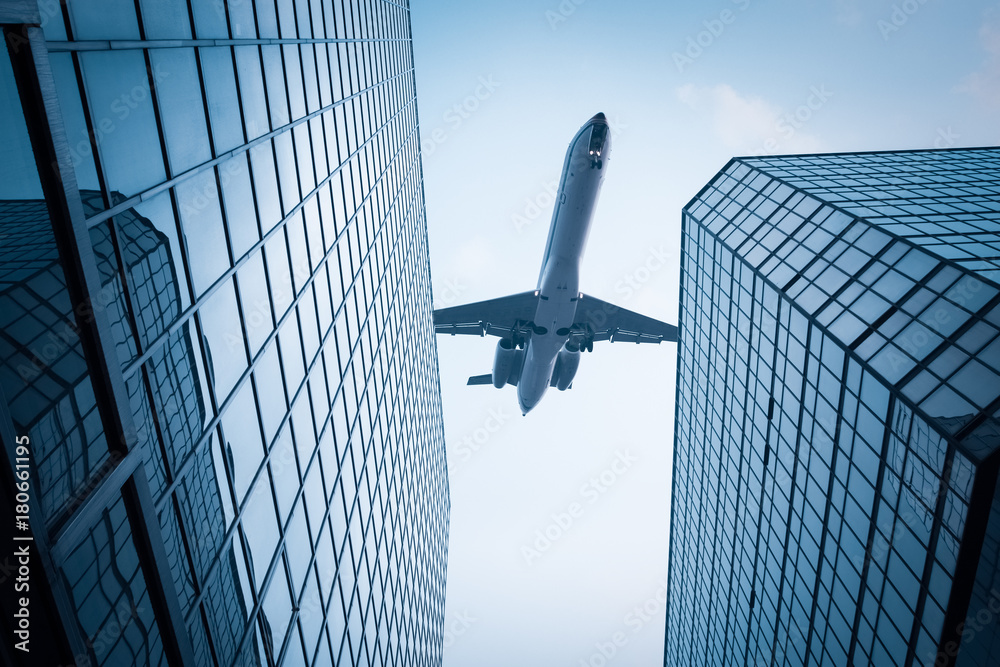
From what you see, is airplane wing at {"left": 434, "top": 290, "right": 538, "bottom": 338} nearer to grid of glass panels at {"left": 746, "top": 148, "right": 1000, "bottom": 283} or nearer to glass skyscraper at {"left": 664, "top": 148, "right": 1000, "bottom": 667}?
glass skyscraper at {"left": 664, "top": 148, "right": 1000, "bottom": 667}

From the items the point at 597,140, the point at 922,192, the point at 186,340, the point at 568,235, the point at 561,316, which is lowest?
the point at 561,316

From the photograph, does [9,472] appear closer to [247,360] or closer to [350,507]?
[247,360]

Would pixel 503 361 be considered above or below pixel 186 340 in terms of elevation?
below

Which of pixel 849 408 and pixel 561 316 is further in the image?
pixel 561 316

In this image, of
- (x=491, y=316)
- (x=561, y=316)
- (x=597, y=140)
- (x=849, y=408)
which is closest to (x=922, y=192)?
(x=849, y=408)

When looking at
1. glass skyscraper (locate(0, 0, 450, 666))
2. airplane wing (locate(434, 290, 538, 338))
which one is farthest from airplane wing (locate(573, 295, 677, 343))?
glass skyscraper (locate(0, 0, 450, 666))

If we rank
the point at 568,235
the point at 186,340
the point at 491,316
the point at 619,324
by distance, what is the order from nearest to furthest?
the point at 186,340
the point at 568,235
the point at 491,316
the point at 619,324

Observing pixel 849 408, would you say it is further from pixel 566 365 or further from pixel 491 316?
pixel 491 316

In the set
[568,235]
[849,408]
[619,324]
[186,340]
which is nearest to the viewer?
[186,340]

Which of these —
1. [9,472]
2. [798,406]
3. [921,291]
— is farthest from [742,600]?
[9,472]
